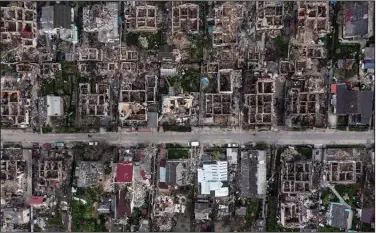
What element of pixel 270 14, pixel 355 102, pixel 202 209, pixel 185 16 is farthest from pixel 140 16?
pixel 355 102

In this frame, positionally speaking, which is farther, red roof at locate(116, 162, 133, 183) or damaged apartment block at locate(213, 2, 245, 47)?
red roof at locate(116, 162, 133, 183)

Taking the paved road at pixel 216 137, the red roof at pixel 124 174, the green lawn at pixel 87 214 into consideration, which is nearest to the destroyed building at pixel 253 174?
the paved road at pixel 216 137

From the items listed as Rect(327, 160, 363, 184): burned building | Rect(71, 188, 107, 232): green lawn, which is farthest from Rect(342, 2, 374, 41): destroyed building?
Rect(71, 188, 107, 232): green lawn

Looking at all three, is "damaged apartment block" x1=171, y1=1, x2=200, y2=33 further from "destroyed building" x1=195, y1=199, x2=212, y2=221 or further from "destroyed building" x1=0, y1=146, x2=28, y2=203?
"destroyed building" x1=0, y1=146, x2=28, y2=203

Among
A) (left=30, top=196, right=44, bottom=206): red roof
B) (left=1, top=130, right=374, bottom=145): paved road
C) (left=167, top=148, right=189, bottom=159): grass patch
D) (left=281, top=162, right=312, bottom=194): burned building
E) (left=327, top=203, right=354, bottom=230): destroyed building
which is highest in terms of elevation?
(left=1, top=130, right=374, bottom=145): paved road

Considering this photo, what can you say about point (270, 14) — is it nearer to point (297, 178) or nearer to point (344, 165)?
point (297, 178)

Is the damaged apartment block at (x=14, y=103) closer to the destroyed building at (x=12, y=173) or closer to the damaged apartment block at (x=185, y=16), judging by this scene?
the destroyed building at (x=12, y=173)

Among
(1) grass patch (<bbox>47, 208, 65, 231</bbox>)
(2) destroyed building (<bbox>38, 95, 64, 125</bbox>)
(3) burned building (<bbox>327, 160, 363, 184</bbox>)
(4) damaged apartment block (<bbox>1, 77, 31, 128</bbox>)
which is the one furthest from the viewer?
(1) grass patch (<bbox>47, 208, 65, 231</bbox>)

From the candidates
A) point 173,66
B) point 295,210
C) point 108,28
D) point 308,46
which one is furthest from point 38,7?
point 295,210

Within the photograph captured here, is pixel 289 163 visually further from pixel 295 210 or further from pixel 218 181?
pixel 218 181
